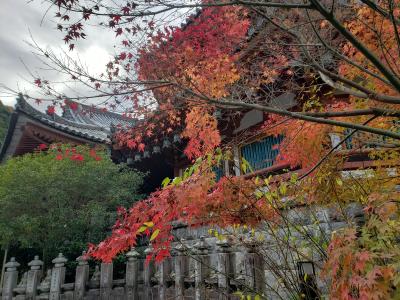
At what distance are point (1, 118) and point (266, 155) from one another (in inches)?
1284

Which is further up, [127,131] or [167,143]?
[127,131]

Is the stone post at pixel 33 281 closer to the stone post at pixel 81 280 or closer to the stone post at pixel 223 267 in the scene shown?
the stone post at pixel 81 280

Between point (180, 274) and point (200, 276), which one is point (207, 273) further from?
point (180, 274)

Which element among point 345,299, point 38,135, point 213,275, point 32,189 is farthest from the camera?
point 38,135

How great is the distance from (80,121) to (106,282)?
15924 mm

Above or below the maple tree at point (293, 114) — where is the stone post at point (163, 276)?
below

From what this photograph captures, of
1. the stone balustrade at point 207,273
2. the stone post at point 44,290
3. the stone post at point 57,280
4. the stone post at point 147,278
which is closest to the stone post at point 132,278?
the stone balustrade at point 207,273

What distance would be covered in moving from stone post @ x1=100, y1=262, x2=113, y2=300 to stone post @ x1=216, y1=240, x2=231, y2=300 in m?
2.57

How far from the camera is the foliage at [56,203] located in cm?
760

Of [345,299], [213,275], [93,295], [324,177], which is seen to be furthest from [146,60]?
A: [93,295]

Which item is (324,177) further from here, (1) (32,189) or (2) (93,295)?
(1) (32,189)

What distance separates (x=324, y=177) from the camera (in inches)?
153

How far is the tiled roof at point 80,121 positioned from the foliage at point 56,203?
5.72 feet

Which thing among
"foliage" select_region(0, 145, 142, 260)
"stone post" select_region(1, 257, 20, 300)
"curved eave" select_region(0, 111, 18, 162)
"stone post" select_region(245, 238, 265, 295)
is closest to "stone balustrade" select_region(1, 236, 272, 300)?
"stone post" select_region(1, 257, 20, 300)
